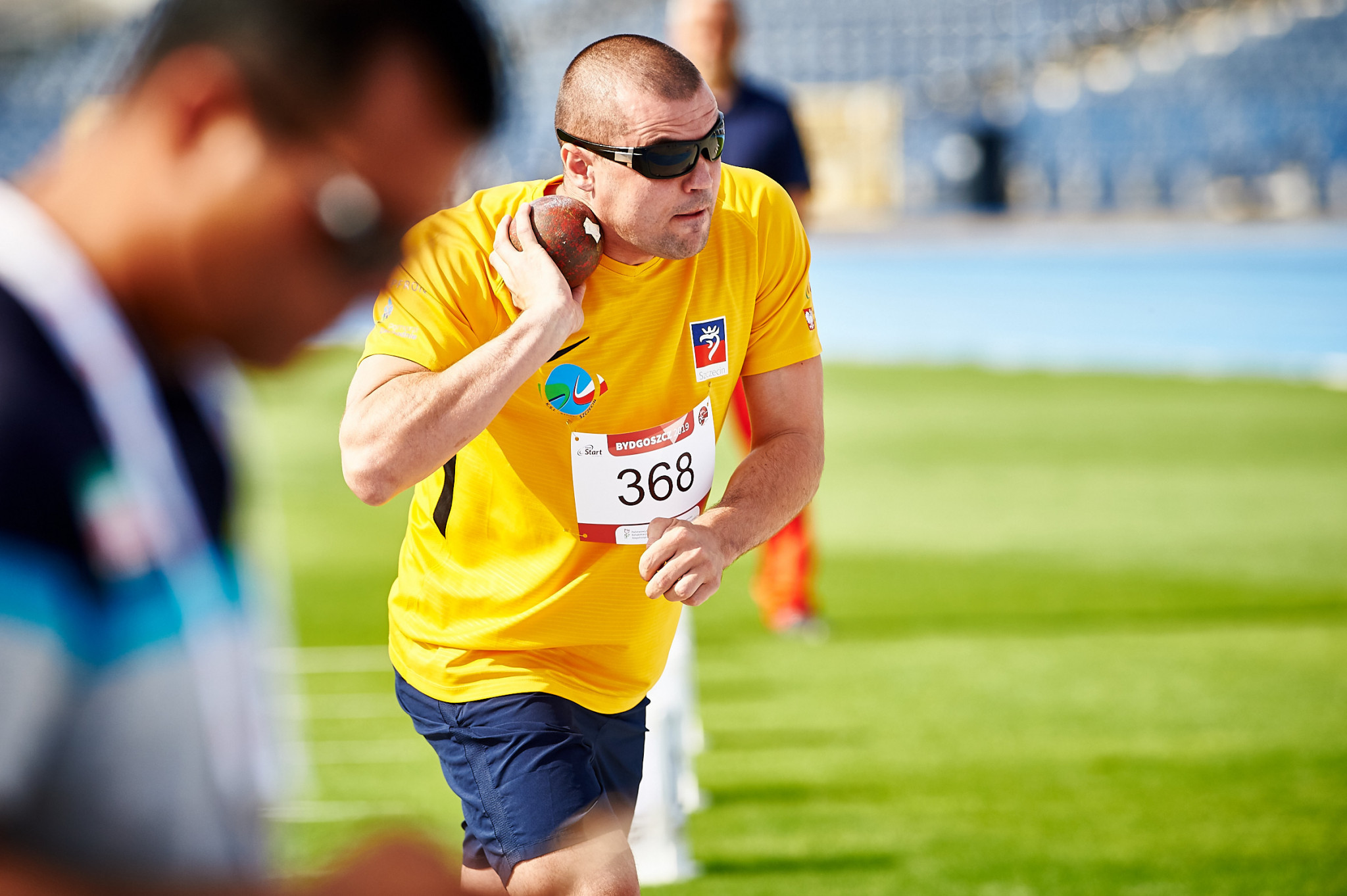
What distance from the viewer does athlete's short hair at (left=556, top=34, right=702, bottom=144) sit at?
3123 millimetres

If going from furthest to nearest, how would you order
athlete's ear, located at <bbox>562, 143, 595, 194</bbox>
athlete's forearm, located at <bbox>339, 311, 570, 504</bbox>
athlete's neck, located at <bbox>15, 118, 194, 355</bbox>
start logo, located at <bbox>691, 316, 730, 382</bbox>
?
start logo, located at <bbox>691, 316, 730, 382</bbox> → athlete's ear, located at <bbox>562, 143, 595, 194</bbox> → athlete's forearm, located at <bbox>339, 311, 570, 504</bbox> → athlete's neck, located at <bbox>15, 118, 194, 355</bbox>

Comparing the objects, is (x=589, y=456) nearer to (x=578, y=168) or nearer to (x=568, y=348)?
(x=568, y=348)

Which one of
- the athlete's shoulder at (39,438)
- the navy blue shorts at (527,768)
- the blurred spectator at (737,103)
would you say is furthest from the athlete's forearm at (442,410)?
the blurred spectator at (737,103)

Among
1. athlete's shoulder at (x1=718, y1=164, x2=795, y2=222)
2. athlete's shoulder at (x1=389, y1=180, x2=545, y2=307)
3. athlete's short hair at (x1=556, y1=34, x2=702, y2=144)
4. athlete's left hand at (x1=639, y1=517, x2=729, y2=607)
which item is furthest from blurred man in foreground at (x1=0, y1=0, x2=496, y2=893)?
athlete's shoulder at (x1=718, y1=164, x2=795, y2=222)

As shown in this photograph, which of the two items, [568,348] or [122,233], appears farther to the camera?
[568,348]

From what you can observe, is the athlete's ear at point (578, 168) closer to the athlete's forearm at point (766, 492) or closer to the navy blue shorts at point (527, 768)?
the athlete's forearm at point (766, 492)

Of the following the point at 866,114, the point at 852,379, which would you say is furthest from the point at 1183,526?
the point at 866,114

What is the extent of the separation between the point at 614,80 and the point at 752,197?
0.50 metres

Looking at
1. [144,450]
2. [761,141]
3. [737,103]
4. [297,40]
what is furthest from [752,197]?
[737,103]

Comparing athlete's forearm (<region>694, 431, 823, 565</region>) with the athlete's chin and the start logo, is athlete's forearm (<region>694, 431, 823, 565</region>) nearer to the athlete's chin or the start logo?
the start logo

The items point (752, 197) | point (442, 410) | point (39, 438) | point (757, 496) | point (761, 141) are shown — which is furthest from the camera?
point (761, 141)

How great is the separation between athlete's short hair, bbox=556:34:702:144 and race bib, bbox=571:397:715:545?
2.13ft

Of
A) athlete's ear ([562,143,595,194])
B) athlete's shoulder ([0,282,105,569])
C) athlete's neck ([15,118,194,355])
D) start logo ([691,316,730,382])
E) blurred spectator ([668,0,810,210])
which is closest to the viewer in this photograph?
athlete's shoulder ([0,282,105,569])

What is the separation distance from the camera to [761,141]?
7379 mm
